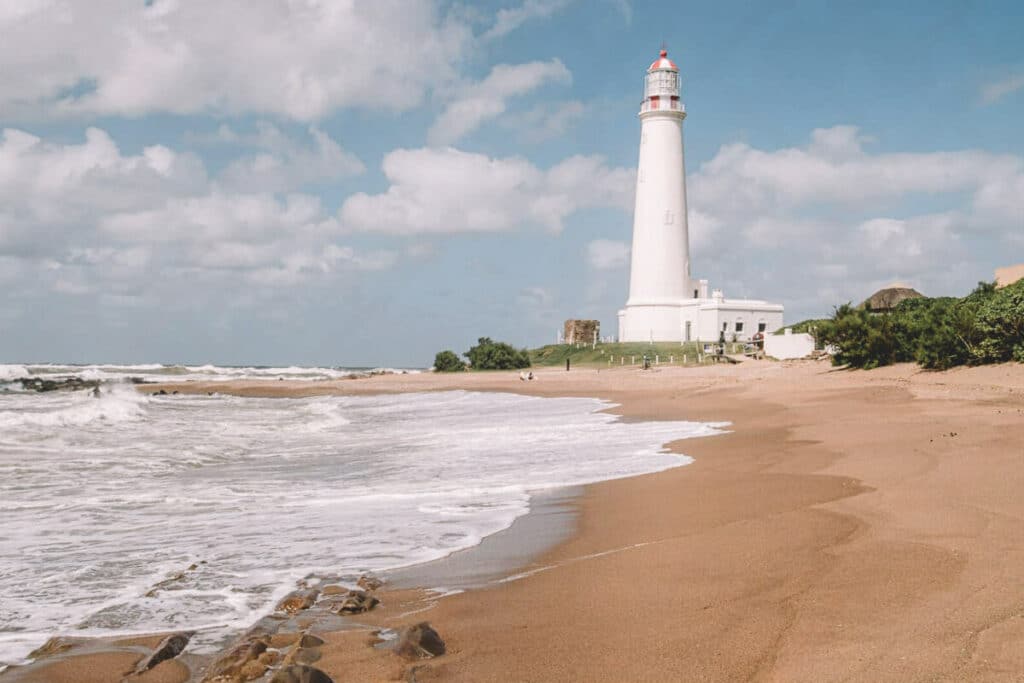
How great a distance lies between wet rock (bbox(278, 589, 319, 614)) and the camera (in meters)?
3.89

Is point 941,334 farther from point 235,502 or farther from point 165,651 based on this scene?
point 165,651

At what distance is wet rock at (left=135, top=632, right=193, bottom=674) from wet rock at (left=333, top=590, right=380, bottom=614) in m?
0.67

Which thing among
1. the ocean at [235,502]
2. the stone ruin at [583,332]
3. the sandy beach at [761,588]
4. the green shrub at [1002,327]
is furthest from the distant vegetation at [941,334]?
the stone ruin at [583,332]

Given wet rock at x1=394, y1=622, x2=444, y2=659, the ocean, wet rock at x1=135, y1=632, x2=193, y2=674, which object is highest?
wet rock at x1=394, y1=622, x2=444, y2=659

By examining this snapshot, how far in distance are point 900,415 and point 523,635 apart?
28.8ft

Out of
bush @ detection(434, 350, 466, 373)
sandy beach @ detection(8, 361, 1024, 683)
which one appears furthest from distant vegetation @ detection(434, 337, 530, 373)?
sandy beach @ detection(8, 361, 1024, 683)

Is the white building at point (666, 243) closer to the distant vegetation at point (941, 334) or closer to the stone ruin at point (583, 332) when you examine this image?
the stone ruin at point (583, 332)

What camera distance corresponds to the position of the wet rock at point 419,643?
10.3ft

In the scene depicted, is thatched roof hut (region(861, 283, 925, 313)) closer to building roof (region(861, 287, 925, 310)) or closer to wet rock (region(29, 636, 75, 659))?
building roof (region(861, 287, 925, 310))

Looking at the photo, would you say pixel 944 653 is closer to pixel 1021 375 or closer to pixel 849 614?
pixel 849 614

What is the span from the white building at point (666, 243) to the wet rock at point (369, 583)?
39.7 metres

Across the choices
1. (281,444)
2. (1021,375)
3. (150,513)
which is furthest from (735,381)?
(150,513)

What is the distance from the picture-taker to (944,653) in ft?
8.74

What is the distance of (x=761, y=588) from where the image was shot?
3652mm
